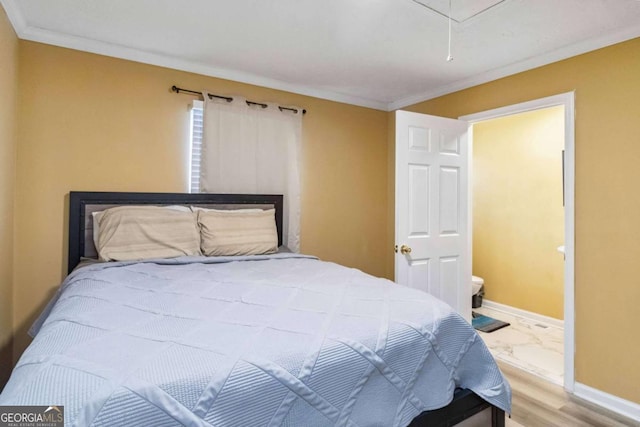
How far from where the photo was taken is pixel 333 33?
2.35 m

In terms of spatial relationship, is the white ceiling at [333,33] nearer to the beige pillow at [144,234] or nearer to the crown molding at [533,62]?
the crown molding at [533,62]

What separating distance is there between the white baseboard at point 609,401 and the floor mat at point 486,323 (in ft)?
3.97

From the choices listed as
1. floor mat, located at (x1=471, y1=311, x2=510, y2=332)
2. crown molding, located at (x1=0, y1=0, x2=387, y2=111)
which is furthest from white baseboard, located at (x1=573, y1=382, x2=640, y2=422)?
→ crown molding, located at (x1=0, y1=0, x2=387, y2=111)

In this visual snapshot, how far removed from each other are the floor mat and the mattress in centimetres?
234

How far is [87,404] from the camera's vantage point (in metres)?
0.76

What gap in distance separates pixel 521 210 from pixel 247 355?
13.3 ft

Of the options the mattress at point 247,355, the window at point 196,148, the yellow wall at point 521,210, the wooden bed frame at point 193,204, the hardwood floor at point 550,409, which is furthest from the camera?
the yellow wall at point 521,210

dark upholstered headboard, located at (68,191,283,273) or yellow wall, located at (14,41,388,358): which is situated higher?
yellow wall, located at (14,41,388,358)

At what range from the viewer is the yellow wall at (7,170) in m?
2.02

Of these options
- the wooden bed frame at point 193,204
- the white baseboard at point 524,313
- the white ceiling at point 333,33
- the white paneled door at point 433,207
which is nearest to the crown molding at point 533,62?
the white ceiling at point 333,33

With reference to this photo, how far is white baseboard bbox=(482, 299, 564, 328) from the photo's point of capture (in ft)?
12.3

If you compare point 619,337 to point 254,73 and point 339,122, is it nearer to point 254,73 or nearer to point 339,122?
point 339,122

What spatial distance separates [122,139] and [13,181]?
2.39 ft

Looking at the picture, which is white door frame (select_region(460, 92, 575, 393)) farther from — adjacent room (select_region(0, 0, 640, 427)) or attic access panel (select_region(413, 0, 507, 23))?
attic access panel (select_region(413, 0, 507, 23))
